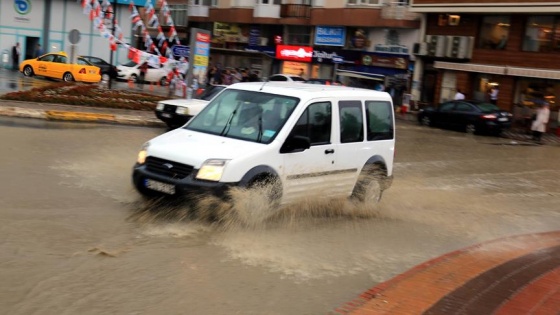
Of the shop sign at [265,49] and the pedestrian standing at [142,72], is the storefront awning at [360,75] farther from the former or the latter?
the pedestrian standing at [142,72]

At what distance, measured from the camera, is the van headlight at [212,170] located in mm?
7289

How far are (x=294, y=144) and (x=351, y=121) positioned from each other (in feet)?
4.47

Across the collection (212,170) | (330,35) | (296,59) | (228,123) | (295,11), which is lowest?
(212,170)

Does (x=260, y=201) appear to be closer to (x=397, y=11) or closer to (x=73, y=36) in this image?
(x=73, y=36)

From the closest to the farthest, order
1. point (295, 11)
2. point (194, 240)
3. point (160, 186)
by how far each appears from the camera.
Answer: point (194, 240)
point (160, 186)
point (295, 11)

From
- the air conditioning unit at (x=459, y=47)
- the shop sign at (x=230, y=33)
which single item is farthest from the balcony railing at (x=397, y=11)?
the shop sign at (x=230, y=33)

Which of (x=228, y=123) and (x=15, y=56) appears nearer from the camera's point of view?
(x=228, y=123)

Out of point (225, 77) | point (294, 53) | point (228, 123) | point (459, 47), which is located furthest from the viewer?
point (294, 53)

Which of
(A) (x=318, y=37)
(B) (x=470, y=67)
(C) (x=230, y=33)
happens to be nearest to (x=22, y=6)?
(C) (x=230, y=33)

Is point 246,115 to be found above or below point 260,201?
above

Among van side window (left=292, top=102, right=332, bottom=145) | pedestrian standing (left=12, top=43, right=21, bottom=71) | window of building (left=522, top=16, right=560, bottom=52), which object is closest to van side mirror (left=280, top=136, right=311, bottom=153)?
van side window (left=292, top=102, right=332, bottom=145)

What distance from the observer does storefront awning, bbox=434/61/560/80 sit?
95.9 ft

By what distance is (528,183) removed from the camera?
13.8 m

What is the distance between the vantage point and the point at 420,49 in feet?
117
